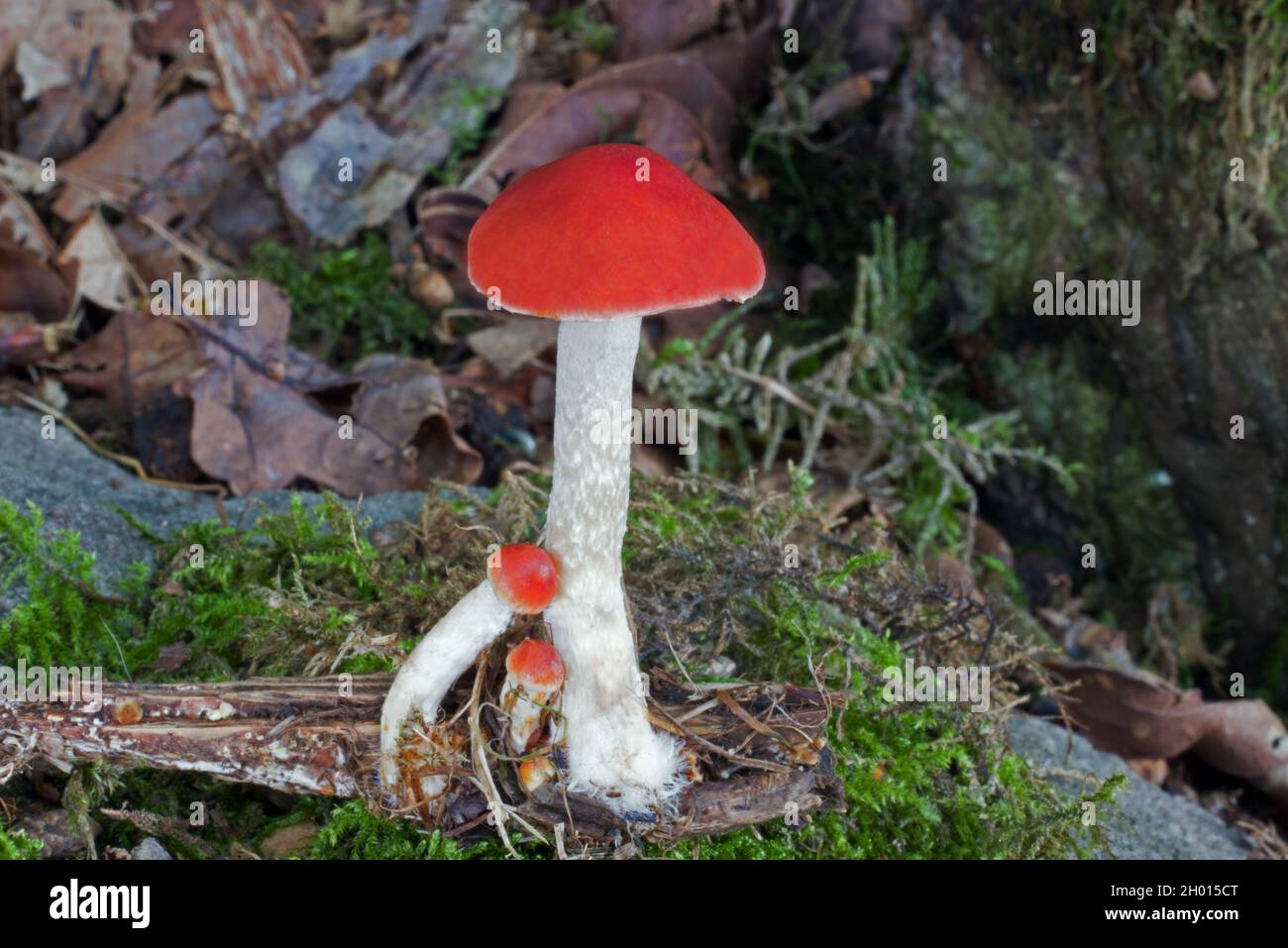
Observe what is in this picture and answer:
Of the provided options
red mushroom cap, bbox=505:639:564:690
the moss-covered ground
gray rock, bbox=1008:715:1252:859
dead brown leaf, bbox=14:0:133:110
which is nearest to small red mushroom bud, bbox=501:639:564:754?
red mushroom cap, bbox=505:639:564:690

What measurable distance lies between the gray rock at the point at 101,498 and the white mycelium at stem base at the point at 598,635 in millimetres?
1027

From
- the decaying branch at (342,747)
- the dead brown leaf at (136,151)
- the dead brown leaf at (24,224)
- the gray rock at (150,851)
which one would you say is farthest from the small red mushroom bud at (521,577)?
the dead brown leaf at (136,151)

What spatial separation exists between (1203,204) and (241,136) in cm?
368

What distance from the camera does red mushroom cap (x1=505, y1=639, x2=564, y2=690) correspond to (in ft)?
6.83

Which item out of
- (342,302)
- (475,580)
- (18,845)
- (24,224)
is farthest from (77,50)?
(18,845)

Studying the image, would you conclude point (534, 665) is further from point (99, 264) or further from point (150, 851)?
Result: point (99, 264)

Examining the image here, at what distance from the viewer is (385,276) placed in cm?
421

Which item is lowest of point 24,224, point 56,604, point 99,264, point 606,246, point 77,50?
point 56,604

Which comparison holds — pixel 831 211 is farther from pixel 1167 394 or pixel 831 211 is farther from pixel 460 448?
pixel 460 448

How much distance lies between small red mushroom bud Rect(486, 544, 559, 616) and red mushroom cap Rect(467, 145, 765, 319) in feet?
1.66

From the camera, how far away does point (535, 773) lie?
7.08 ft

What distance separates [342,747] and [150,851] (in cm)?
41

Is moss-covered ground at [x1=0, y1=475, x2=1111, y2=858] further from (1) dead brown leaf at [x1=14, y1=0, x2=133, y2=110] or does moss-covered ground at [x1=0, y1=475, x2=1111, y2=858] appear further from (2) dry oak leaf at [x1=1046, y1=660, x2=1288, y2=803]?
(1) dead brown leaf at [x1=14, y1=0, x2=133, y2=110]

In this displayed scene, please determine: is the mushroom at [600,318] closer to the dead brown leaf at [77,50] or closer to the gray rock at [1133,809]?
the gray rock at [1133,809]
